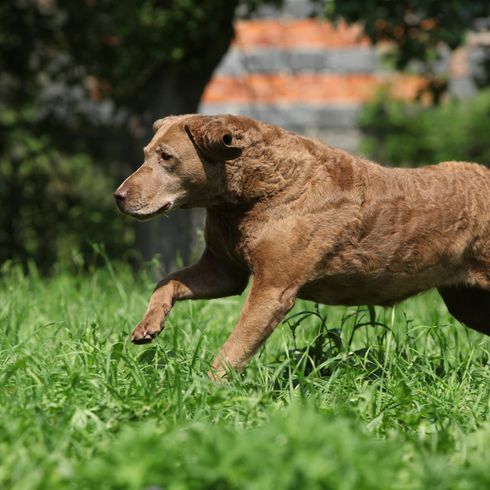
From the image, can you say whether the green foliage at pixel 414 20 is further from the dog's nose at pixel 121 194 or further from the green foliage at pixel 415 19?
the dog's nose at pixel 121 194

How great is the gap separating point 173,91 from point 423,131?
5.51 meters

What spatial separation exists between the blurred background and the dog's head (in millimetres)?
1605

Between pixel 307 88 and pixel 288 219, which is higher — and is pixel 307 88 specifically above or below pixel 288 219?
below

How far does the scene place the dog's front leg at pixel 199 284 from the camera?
5043mm

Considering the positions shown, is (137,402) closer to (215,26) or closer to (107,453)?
(107,453)

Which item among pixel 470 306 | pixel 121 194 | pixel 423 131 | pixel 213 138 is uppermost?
pixel 213 138

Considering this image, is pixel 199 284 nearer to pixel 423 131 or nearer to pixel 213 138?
pixel 213 138

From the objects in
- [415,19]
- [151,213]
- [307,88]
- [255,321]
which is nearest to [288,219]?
[255,321]

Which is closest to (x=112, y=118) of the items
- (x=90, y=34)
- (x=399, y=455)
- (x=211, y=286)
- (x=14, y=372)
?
(x=90, y=34)

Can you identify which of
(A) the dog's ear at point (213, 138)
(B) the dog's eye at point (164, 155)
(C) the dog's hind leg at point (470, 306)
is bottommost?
(C) the dog's hind leg at point (470, 306)

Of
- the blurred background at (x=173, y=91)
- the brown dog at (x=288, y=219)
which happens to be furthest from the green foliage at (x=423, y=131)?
the brown dog at (x=288, y=219)

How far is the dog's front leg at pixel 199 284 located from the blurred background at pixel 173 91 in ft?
4.33

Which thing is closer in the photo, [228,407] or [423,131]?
[228,407]

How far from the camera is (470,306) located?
19.5ft
